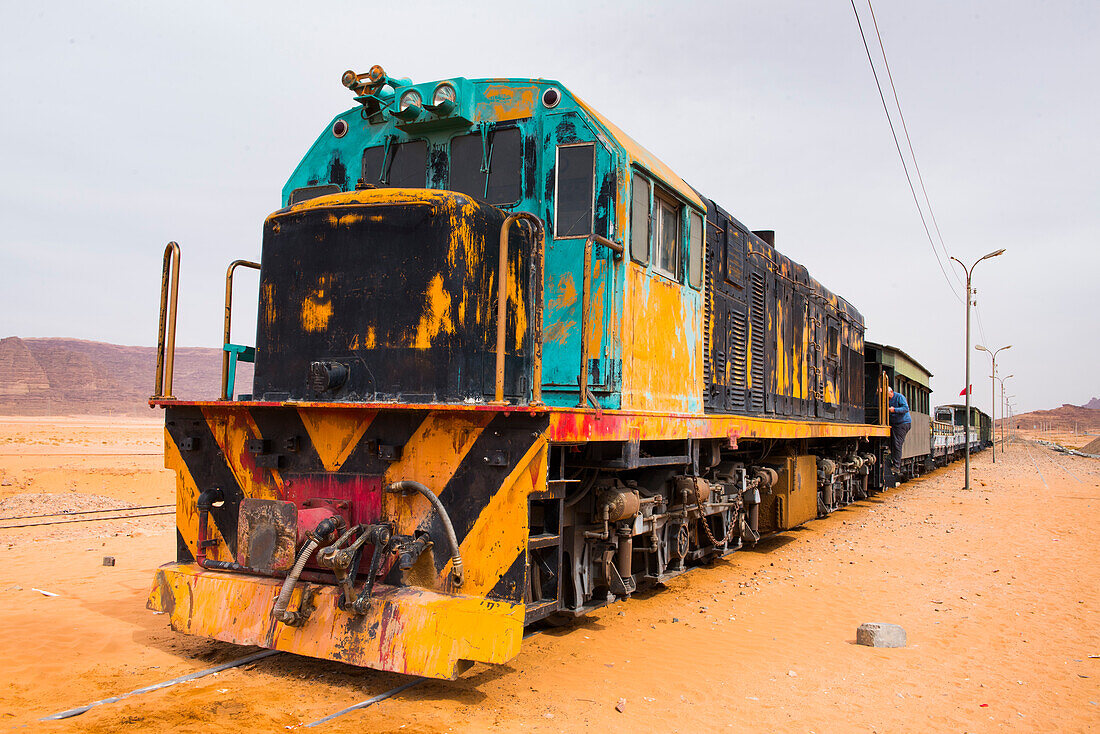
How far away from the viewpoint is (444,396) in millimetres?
4289

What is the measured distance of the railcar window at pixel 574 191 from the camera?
503 centimetres

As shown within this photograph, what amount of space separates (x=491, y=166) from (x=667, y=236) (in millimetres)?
1562

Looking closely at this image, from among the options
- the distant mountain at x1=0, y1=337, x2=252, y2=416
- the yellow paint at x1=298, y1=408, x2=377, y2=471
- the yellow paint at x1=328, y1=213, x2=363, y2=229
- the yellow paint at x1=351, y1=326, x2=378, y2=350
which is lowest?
the yellow paint at x1=298, y1=408, x2=377, y2=471

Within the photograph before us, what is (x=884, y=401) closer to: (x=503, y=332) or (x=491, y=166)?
(x=491, y=166)

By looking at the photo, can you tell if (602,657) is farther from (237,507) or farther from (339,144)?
(339,144)

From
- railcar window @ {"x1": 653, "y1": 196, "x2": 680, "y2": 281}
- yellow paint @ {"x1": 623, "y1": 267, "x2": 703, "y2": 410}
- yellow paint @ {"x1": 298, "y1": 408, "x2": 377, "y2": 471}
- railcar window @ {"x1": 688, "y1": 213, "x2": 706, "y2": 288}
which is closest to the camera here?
yellow paint @ {"x1": 298, "y1": 408, "x2": 377, "y2": 471}

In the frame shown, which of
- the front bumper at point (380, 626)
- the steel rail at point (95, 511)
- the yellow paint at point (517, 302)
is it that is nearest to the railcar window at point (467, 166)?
the yellow paint at point (517, 302)

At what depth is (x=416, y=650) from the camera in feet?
12.6

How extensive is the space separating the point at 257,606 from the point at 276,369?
1.37m

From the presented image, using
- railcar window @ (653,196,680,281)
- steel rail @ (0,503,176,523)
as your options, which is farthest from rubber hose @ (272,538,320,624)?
steel rail @ (0,503,176,523)

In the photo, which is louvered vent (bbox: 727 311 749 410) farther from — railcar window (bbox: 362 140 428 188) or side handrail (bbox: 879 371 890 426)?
side handrail (bbox: 879 371 890 426)

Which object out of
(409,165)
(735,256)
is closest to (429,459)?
(409,165)

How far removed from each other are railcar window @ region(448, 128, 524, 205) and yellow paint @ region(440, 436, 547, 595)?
197cm

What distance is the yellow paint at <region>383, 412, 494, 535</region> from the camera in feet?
13.8
